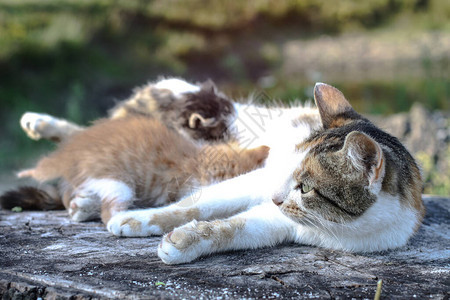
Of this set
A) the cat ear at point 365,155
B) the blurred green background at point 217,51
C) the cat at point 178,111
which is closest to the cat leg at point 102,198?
the cat at point 178,111

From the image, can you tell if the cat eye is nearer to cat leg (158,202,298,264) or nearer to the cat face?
the cat face

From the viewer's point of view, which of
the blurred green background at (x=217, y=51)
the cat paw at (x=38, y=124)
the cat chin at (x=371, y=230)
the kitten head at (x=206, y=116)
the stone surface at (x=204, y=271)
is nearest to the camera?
the stone surface at (x=204, y=271)

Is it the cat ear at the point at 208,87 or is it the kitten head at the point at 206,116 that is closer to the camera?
the kitten head at the point at 206,116

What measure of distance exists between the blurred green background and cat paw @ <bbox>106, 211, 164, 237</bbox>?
3.22 metres

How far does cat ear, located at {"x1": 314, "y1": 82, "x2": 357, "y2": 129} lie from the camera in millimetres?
1926

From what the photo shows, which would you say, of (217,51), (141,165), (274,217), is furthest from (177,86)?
(217,51)

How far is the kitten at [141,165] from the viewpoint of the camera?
7.47 feet

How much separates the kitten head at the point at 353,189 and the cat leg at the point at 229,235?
0.14 meters

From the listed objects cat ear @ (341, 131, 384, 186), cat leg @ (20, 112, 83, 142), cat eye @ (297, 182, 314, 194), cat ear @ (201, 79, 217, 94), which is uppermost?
cat ear @ (201, 79, 217, 94)

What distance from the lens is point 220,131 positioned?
8.73 feet

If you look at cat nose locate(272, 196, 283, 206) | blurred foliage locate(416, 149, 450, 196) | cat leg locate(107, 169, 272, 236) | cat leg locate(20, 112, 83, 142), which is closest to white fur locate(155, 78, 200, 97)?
cat leg locate(20, 112, 83, 142)

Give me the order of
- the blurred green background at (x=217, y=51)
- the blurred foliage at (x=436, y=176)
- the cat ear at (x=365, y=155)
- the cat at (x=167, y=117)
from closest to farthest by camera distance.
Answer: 1. the cat ear at (x=365, y=155)
2. the cat at (x=167, y=117)
3. the blurred foliage at (x=436, y=176)
4. the blurred green background at (x=217, y=51)

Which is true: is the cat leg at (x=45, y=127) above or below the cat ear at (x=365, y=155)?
above

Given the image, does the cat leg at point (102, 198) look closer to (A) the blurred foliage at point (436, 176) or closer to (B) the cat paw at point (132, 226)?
(B) the cat paw at point (132, 226)
